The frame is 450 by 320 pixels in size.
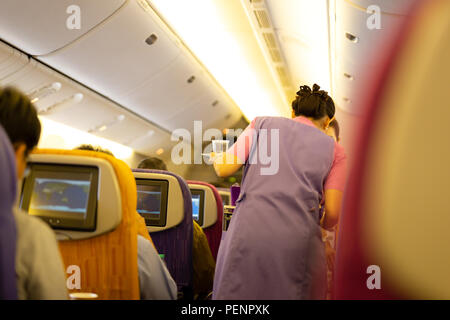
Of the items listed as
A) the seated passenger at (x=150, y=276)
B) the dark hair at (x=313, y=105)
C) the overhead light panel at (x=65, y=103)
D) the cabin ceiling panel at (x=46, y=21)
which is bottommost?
→ the seated passenger at (x=150, y=276)

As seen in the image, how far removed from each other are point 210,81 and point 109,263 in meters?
6.64

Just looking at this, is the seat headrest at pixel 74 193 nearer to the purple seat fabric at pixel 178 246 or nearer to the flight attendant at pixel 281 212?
the flight attendant at pixel 281 212

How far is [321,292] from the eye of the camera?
68.0 inches

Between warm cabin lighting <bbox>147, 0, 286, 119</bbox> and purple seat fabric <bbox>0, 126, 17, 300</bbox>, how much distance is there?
13.5ft

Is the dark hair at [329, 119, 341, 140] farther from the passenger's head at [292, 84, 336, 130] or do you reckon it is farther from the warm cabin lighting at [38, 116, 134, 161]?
the warm cabin lighting at [38, 116, 134, 161]

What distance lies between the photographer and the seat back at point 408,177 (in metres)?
1.24

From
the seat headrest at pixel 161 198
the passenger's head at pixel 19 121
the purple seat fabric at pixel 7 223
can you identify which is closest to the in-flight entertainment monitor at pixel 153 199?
the seat headrest at pixel 161 198

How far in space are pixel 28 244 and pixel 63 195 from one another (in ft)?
1.57

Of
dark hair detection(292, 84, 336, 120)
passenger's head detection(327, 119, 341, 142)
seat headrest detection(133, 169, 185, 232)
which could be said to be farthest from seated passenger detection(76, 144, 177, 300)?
passenger's head detection(327, 119, 341, 142)

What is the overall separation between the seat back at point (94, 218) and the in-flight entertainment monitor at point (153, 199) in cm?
118

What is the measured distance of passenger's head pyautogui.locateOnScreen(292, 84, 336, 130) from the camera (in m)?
1.96

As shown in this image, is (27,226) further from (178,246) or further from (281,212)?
(178,246)

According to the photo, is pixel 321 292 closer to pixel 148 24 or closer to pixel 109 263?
pixel 109 263

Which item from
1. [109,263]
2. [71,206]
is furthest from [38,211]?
[109,263]
